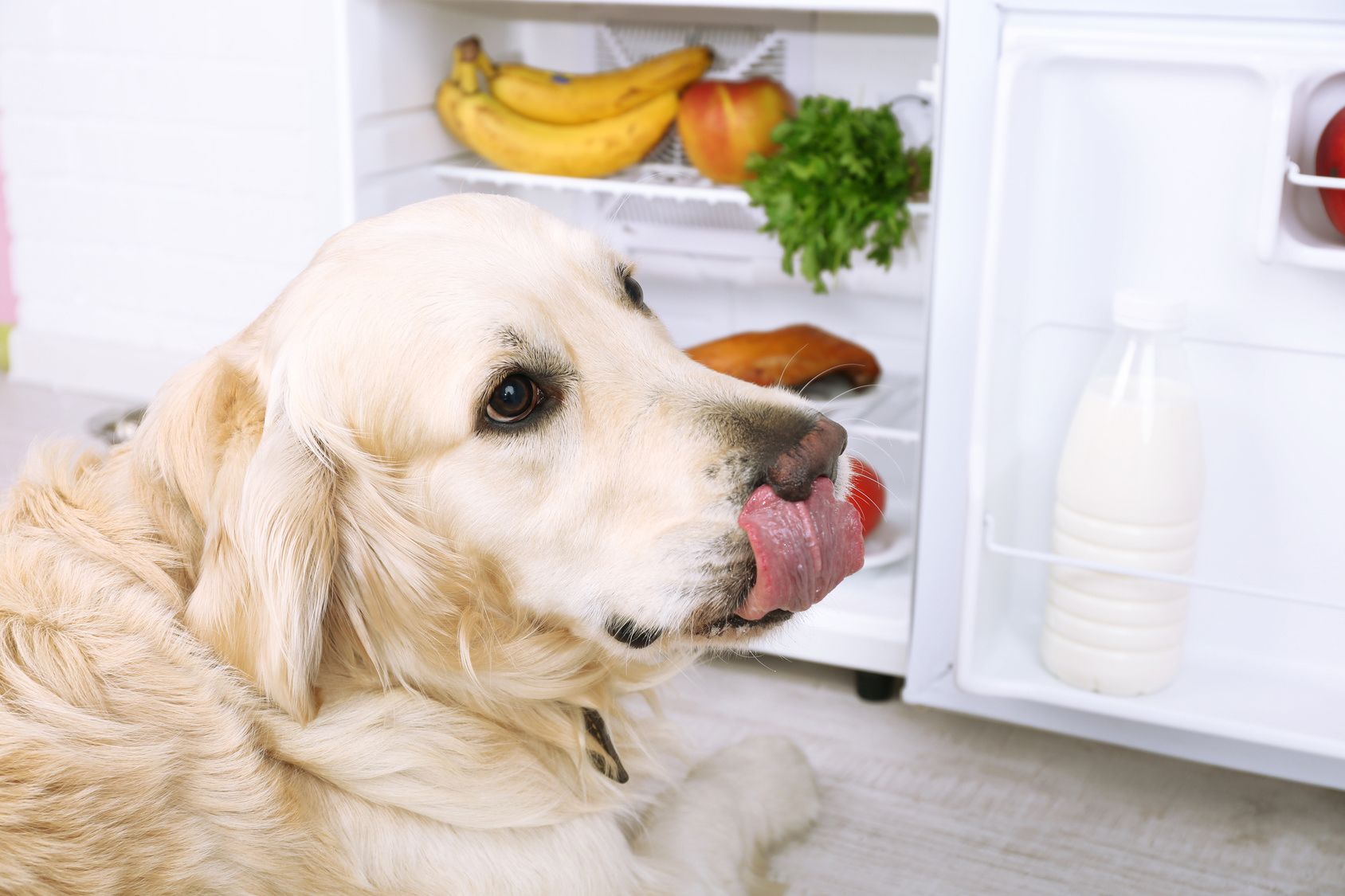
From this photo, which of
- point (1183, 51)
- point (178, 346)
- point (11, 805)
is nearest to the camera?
point (11, 805)

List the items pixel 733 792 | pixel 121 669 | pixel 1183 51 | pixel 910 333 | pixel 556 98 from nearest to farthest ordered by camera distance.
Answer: pixel 121 669 → pixel 1183 51 → pixel 733 792 → pixel 556 98 → pixel 910 333

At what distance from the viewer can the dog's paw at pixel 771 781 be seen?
1408mm

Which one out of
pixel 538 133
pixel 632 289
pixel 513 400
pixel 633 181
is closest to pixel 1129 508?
pixel 632 289

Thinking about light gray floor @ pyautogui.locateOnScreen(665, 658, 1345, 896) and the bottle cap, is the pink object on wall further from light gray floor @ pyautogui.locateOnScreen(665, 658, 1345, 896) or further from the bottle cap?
the bottle cap

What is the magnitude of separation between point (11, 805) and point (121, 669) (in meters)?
0.13

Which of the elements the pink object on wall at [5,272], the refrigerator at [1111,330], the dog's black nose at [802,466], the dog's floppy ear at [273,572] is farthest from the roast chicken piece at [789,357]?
the pink object on wall at [5,272]

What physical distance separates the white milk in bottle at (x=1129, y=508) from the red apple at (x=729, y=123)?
2.46ft

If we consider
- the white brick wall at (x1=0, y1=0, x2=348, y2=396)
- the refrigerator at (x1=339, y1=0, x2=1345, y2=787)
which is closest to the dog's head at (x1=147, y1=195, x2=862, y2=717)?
the refrigerator at (x1=339, y1=0, x2=1345, y2=787)

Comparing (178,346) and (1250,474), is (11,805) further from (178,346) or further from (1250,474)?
(178,346)

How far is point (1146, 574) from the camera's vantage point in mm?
1340

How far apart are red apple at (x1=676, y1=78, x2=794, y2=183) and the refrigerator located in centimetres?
46

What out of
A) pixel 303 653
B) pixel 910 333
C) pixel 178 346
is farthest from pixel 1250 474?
pixel 178 346

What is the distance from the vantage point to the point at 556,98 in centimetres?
210

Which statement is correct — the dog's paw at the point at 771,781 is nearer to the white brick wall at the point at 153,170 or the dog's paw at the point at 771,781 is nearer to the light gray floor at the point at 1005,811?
the light gray floor at the point at 1005,811
